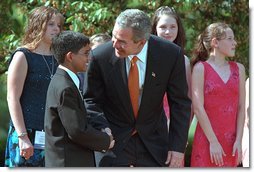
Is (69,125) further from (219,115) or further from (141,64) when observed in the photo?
(219,115)

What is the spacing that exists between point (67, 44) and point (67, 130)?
0.47 meters

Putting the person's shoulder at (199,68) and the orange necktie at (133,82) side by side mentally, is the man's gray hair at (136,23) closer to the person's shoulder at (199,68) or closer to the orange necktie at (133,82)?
the orange necktie at (133,82)

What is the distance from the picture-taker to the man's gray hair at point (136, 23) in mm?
3559

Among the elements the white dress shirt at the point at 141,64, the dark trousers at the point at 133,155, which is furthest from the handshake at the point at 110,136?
the white dress shirt at the point at 141,64

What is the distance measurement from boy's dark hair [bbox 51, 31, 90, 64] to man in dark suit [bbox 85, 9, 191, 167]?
0.15 m

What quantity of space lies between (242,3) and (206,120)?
2.32 metres

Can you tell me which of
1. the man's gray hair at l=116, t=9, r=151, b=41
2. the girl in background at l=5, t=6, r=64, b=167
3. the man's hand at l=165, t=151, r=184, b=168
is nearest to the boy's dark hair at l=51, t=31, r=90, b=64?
the man's gray hair at l=116, t=9, r=151, b=41

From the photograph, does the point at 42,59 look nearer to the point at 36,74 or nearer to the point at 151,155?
the point at 36,74

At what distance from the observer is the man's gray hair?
11.7 feet

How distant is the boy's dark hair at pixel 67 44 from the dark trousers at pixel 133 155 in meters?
0.58

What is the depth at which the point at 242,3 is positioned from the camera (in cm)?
638

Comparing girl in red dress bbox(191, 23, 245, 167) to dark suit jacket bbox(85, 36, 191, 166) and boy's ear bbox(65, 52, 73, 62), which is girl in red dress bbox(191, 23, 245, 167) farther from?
boy's ear bbox(65, 52, 73, 62)

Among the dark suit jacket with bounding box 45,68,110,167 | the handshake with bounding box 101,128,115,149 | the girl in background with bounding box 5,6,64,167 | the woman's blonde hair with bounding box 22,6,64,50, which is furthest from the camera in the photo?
the woman's blonde hair with bounding box 22,6,64,50

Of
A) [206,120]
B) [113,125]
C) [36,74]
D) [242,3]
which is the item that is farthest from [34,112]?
[242,3]
